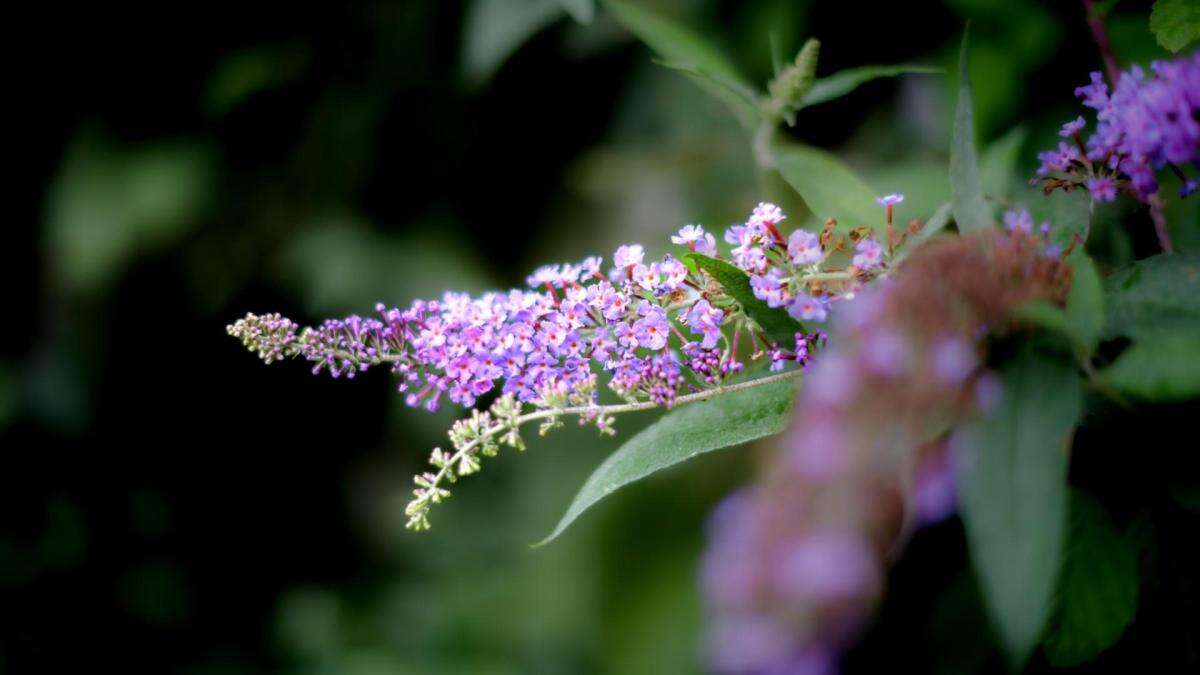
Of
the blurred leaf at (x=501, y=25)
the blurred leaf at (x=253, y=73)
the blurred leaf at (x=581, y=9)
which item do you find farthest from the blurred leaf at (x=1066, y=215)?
the blurred leaf at (x=253, y=73)

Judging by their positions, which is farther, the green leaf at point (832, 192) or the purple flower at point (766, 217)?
the green leaf at point (832, 192)

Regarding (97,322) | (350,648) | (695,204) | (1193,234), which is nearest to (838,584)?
(1193,234)

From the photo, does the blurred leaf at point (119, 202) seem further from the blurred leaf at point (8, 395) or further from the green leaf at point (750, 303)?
the green leaf at point (750, 303)

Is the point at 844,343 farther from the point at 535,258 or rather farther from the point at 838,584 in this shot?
the point at 535,258

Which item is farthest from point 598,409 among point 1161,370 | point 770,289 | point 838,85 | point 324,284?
point 324,284

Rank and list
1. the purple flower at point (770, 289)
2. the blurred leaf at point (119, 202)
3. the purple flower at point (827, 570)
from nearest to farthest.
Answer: the purple flower at point (827, 570) → the purple flower at point (770, 289) → the blurred leaf at point (119, 202)

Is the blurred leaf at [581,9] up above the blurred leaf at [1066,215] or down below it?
above

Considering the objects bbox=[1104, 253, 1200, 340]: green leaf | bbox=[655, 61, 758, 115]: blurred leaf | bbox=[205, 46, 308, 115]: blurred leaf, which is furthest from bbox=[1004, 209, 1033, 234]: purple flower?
bbox=[205, 46, 308, 115]: blurred leaf
